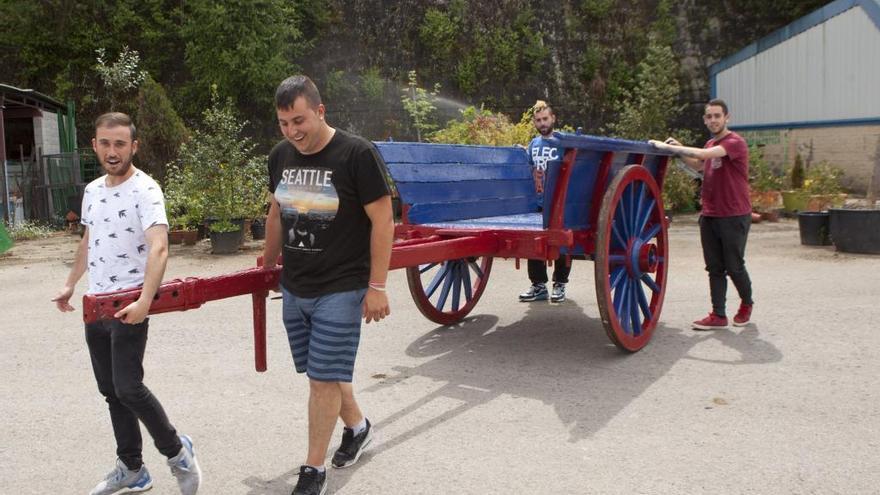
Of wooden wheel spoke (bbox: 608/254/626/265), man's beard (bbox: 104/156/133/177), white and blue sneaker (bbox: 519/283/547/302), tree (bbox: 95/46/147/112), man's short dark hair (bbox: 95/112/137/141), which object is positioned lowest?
white and blue sneaker (bbox: 519/283/547/302)

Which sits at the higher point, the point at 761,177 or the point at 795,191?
the point at 761,177

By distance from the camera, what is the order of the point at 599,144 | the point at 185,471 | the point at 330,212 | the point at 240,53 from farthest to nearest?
the point at 240,53 < the point at 599,144 < the point at 185,471 < the point at 330,212

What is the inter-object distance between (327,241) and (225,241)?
8.06 m

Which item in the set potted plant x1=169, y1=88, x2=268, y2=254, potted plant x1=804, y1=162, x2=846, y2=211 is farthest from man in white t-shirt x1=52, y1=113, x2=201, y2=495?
potted plant x1=804, y1=162, x2=846, y2=211

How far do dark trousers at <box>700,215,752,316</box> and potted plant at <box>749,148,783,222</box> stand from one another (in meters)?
7.73

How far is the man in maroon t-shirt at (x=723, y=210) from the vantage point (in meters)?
5.95

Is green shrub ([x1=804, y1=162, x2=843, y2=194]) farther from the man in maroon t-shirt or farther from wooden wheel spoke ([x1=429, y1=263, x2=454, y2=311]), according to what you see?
wooden wheel spoke ([x1=429, y1=263, x2=454, y2=311])

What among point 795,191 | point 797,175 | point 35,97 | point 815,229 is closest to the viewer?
point 815,229

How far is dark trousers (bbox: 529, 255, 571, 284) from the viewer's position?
23.1ft

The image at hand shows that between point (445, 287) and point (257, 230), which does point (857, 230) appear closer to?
point (445, 287)

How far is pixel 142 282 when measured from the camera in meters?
3.15

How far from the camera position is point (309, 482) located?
10.5ft

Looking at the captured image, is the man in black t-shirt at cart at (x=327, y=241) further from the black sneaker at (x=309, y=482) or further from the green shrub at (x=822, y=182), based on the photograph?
the green shrub at (x=822, y=182)

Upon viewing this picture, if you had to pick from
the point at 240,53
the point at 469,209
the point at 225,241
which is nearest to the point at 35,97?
the point at 240,53
